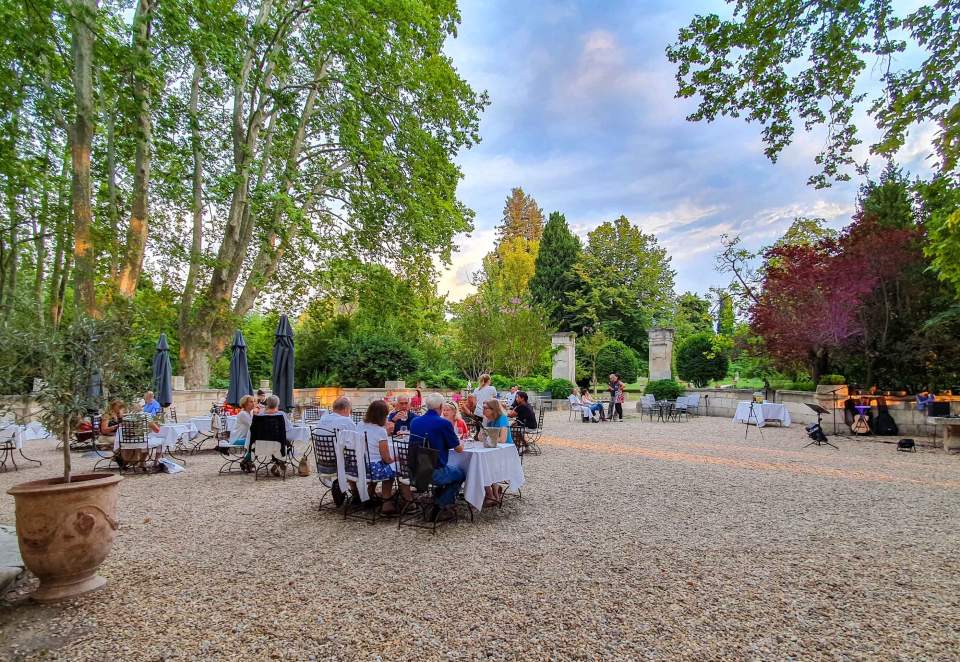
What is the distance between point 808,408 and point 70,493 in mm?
17025

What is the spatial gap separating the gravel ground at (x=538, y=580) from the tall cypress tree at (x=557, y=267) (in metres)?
32.3

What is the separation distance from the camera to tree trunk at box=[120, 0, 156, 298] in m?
11.0

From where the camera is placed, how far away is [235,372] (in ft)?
35.9

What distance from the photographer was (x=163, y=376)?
11.1 meters

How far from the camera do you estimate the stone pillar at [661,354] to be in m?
21.1

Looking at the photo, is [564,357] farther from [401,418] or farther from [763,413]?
[401,418]

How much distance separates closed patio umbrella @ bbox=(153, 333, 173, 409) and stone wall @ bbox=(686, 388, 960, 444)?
1466cm

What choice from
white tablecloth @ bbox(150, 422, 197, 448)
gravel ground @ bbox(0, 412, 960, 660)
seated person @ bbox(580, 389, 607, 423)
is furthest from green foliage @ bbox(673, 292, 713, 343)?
white tablecloth @ bbox(150, 422, 197, 448)

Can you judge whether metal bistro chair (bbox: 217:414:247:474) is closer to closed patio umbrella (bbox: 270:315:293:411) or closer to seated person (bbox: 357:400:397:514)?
closed patio umbrella (bbox: 270:315:293:411)

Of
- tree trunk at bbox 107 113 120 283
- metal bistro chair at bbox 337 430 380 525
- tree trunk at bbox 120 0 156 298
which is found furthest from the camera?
tree trunk at bbox 107 113 120 283

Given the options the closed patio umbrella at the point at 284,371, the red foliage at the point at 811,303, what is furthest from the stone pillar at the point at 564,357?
the closed patio umbrella at the point at 284,371

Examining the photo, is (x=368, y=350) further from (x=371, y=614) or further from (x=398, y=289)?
(x=371, y=614)

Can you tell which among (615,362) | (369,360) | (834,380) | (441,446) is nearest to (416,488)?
(441,446)

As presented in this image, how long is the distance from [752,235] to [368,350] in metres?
16.5
